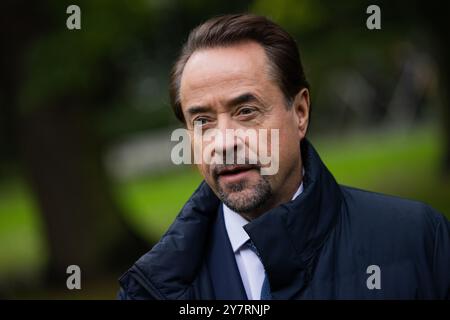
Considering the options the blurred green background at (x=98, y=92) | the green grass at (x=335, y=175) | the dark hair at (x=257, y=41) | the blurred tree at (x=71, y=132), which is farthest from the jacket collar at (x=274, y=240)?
the green grass at (x=335, y=175)

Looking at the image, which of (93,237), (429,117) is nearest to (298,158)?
(93,237)

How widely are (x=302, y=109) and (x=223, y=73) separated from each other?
455mm

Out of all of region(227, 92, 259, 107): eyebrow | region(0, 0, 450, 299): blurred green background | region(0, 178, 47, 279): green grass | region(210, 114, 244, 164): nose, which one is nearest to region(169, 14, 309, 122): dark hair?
region(227, 92, 259, 107): eyebrow

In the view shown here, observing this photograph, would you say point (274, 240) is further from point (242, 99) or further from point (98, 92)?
point (98, 92)

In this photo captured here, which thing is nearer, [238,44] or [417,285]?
[417,285]

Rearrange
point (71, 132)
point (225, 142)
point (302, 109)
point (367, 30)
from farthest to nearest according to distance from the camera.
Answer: point (367, 30) → point (71, 132) → point (302, 109) → point (225, 142)

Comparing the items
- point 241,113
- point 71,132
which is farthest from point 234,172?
point 71,132

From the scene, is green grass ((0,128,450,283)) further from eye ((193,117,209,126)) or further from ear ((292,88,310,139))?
eye ((193,117,209,126))

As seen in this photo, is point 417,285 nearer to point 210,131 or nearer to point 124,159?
point 210,131

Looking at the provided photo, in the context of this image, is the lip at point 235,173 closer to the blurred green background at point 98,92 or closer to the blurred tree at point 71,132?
the blurred green background at point 98,92

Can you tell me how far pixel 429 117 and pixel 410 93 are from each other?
1031mm

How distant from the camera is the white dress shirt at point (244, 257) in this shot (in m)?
2.61

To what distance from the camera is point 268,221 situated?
98.8 inches

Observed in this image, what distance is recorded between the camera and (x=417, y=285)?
8.10 feet
